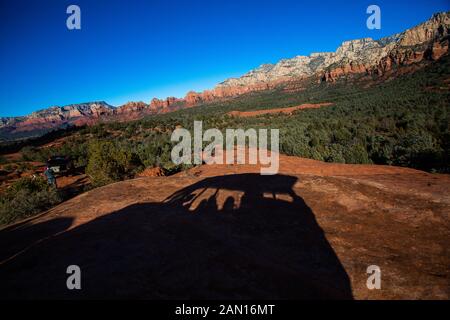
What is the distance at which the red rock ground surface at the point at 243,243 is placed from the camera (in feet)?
12.8

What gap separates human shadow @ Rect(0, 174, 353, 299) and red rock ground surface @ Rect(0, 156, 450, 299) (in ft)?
0.07

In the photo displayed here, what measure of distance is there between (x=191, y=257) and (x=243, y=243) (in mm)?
1335

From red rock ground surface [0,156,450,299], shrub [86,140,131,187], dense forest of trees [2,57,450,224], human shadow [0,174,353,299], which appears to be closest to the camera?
human shadow [0,174,353,299]

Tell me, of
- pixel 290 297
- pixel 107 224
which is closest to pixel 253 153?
pixel 107 224

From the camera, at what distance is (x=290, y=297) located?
12.0 ft

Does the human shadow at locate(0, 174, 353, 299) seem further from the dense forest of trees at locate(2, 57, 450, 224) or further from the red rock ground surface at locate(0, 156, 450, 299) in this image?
the dense forest of trees at locate(2, 57, 450, 224)

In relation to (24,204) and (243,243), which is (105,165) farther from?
(243,243)

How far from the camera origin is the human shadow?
12.5 feet

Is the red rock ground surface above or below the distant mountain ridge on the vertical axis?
below

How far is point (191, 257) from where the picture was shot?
4734mm

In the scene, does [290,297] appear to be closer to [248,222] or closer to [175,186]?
[248,222]

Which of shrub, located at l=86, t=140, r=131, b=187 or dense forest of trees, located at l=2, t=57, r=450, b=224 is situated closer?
shrub, located at l=86, t=140, r=131, b=187

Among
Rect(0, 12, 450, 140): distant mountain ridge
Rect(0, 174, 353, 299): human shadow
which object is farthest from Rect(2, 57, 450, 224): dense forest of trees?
Rect(0, 12, 450, 140): distant mountain ridge

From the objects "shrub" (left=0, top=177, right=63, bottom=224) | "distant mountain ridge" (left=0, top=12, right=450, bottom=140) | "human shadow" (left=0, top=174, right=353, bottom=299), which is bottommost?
"shrub" (left=0, top=177, right=63, bottom=224)
